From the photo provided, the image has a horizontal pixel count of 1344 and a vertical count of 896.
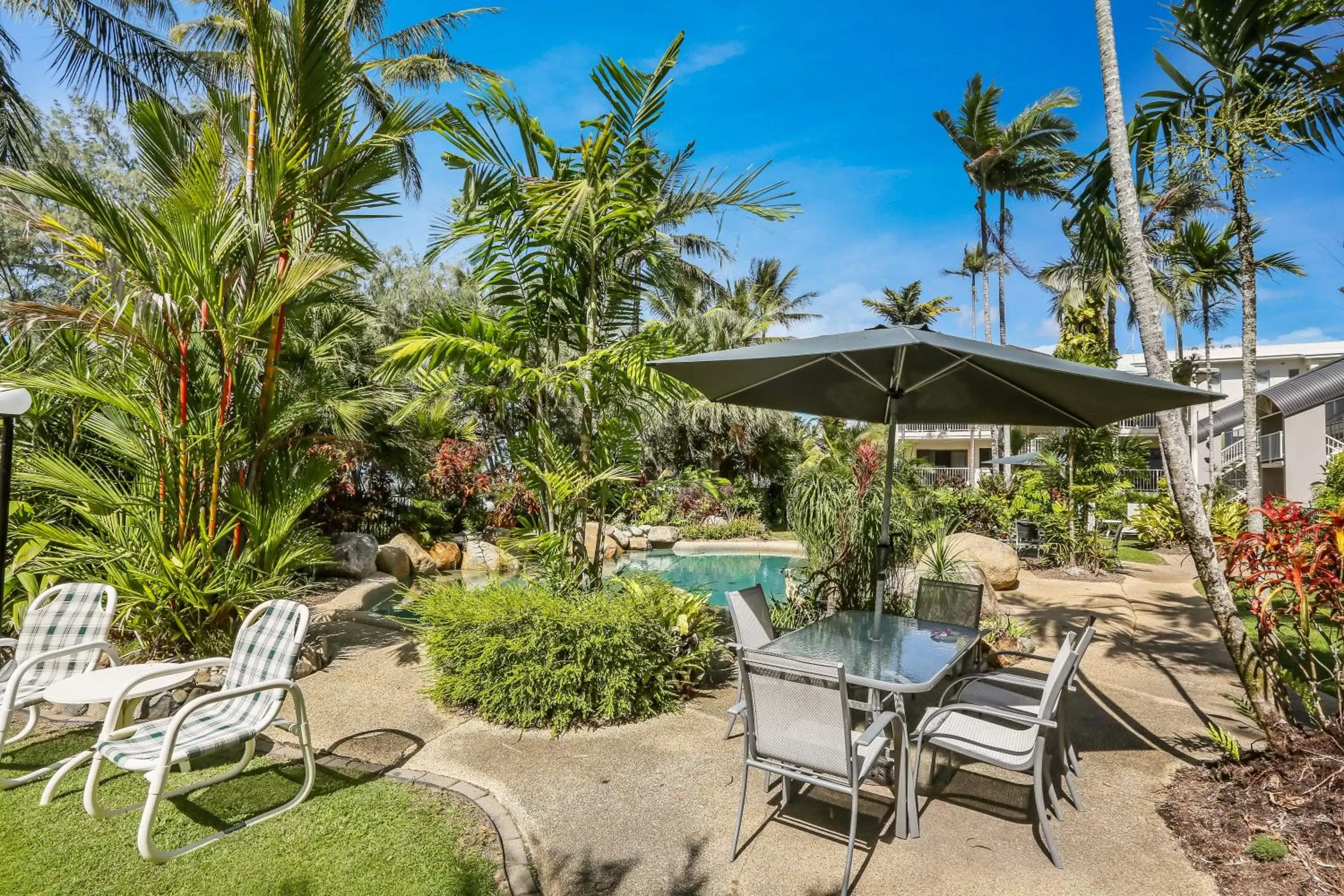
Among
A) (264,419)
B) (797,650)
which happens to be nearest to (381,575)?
(264,419)

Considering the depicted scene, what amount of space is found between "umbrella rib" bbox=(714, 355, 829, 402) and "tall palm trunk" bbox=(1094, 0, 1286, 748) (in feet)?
6.18

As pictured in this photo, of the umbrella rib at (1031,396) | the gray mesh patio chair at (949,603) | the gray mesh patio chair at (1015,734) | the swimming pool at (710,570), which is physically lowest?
the swimming pool at (710,570)

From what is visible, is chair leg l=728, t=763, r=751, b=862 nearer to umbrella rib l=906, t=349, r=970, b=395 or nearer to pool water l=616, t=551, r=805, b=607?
umbrella rib l=906, t=349, r=970, b=395

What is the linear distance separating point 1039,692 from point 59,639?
6.38 m

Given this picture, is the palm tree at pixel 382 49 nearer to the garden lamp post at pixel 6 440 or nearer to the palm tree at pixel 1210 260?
the garden lamp post at pixel 6 440

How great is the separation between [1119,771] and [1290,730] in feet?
2.78

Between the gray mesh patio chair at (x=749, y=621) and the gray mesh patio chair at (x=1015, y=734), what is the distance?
119cm

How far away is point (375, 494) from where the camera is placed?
43.0ft

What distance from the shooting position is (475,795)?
3441 mm

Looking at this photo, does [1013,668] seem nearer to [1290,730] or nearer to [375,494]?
[1290,730]

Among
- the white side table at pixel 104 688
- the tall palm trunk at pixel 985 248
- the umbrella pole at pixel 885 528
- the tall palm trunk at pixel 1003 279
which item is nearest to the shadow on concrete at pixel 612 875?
the umbrella pole at pixel 885 528

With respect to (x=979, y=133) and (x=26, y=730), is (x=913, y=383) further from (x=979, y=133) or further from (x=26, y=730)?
(x=979, y=133)

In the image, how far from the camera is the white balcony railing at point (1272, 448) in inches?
750

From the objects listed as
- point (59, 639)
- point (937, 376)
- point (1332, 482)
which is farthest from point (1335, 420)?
point (59, 639)
